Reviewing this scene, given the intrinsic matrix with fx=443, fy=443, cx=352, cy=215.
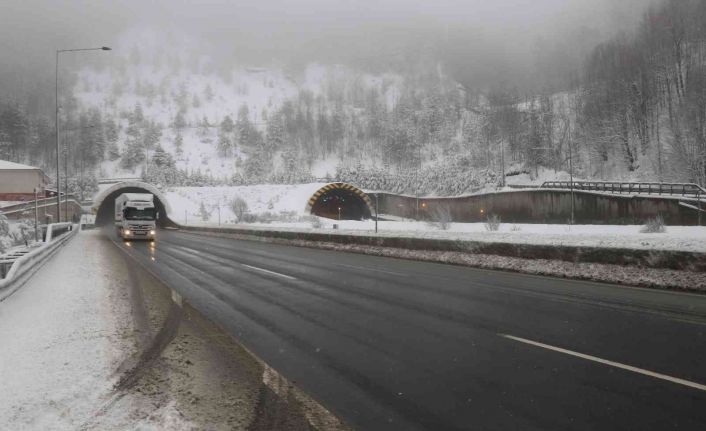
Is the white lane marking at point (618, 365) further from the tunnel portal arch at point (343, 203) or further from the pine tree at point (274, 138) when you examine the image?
the pine tree at point (274, 138)

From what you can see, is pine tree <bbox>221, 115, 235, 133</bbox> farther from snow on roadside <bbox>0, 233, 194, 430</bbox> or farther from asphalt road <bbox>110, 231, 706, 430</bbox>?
asphalt road <bbox>110, 231, 706, 430</bbox>

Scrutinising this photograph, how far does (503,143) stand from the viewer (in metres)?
96.5

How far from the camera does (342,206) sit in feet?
228

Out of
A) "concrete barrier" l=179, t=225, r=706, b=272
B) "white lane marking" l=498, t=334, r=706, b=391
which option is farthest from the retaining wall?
"white lane marking" l=498, t=334, r=706, b=391

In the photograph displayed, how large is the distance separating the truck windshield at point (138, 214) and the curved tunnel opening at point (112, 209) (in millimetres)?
30485

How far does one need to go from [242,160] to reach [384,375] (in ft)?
552

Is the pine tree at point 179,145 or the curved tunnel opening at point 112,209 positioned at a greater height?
the pine tree at point 179,145

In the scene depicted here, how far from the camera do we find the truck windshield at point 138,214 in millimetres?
32688

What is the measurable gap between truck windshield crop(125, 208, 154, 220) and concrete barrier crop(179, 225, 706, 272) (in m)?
16.2

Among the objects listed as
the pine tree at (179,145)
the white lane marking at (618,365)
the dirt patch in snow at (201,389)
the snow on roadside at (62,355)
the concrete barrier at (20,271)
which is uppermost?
the pine tree at (179,145)

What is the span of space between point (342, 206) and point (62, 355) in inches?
2512

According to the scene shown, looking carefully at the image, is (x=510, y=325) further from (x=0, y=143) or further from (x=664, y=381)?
(x=0, y=143)

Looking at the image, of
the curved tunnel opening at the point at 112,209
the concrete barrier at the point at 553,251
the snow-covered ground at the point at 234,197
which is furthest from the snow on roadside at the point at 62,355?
the curved tunnel opening at the point at 112,209

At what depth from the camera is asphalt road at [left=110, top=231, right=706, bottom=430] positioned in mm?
3977
